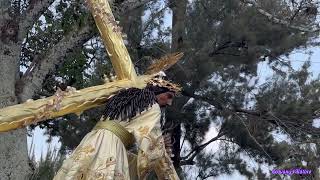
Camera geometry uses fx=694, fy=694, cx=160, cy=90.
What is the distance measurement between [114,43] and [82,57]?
360 cm

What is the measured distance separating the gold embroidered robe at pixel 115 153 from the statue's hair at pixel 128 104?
37 mm

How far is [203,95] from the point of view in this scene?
10227 millimetres

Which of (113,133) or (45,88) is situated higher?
(45,88)

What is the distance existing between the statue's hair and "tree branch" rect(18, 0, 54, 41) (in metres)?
2.47

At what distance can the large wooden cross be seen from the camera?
3.90 m

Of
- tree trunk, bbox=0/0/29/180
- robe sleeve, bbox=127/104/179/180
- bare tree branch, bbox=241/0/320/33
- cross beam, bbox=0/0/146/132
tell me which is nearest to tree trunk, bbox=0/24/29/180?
tree trunk, bbox=0/0/29/180

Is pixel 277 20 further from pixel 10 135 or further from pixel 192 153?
pixel 192 153

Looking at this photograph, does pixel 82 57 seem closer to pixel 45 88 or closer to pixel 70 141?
pixel 45 88

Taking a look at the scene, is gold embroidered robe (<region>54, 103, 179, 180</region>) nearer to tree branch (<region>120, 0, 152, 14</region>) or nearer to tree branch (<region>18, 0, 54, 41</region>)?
tree branch (<region>18, 0, 54, 41</region>)

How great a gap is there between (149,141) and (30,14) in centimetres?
286

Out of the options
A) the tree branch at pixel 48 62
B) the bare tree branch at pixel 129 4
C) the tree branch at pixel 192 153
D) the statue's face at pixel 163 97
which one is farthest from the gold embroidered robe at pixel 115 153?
the tree branch at pixel 192 153

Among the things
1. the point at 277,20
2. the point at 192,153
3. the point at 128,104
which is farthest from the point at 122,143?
the point at 192,153

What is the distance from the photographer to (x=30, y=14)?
6574 mm

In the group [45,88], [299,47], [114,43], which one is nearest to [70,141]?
[45,88]
